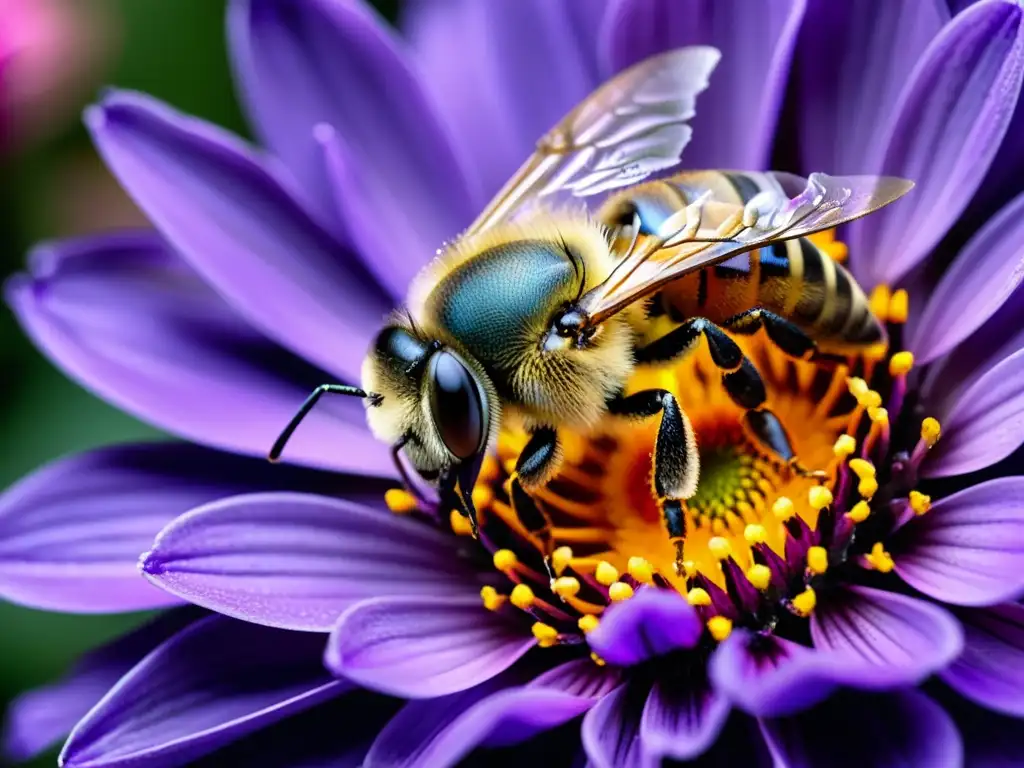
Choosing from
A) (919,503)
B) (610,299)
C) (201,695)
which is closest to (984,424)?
(919,503)

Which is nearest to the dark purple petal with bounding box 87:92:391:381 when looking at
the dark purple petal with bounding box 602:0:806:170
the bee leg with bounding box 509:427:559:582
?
the bee leg with bounding box 509:427:559:582

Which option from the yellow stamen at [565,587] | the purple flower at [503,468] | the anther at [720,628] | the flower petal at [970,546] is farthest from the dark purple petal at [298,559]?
the flower petal at [970,546]

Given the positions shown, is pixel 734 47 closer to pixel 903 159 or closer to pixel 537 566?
pixel 903 159

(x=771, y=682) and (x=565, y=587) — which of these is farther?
(x=565, y=587)

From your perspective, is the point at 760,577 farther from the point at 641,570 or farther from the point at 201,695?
the point at 201,695

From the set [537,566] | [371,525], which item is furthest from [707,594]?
[371,525]
